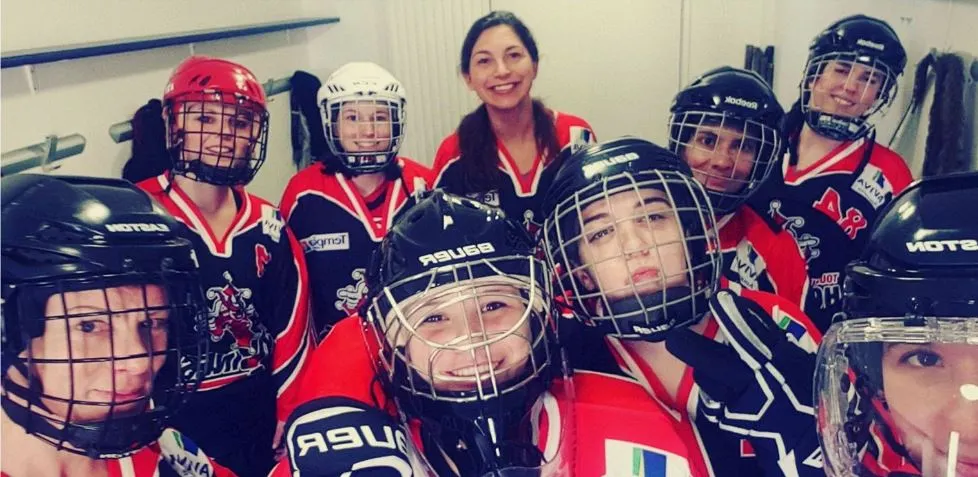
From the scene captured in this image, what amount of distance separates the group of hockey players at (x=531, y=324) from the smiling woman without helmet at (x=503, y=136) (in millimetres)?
571

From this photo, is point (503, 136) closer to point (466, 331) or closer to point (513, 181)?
point (513, 181)

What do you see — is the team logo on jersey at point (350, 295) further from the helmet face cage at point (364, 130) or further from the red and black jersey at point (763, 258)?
the red and black jersey at point (763, 258)

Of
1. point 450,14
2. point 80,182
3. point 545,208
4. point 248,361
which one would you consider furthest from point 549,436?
point 450,14

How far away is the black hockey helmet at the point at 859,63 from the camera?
1831 mm

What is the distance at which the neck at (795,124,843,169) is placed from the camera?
198 cm

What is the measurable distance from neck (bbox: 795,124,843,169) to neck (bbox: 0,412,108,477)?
1795mm

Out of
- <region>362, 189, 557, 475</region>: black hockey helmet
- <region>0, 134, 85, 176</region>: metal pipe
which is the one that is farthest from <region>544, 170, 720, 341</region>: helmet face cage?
<region>0, 134, 85, 176</region>: metal pipe

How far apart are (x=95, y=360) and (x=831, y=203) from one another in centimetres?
172

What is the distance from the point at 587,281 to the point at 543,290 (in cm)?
12

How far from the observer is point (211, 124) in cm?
173

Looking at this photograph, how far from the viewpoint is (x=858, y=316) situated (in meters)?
0.98

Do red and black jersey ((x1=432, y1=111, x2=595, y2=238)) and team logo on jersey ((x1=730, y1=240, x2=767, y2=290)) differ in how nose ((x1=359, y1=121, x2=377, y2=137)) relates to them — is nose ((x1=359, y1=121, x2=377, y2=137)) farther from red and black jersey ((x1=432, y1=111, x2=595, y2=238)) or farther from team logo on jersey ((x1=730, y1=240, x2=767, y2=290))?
team logo on jersey ((x1=730, y1=240, x2=767, y2=290))

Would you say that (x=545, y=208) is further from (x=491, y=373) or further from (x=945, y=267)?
(x=945, y=267)

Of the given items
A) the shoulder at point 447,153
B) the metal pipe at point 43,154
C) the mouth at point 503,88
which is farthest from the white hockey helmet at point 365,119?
the metal pipe at point 43,154
